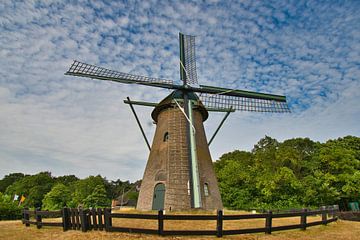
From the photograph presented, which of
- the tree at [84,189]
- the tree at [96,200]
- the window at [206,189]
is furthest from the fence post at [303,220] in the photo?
the tree at [84,189]

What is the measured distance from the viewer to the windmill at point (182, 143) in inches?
582

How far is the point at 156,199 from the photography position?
15469 millimetres

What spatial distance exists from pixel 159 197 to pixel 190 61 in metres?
10.5

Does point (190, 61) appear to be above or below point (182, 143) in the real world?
above

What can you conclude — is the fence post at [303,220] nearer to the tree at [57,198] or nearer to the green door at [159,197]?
the green door at [159,197]

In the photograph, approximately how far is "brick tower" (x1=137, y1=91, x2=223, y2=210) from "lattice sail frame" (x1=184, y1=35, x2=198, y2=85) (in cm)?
174

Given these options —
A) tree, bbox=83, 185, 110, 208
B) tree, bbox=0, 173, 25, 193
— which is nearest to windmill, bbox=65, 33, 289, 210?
tree, bbox=83, 185, 110, 208

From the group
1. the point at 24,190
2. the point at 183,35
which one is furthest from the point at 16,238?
the point at 24,190

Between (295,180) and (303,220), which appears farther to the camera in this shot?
(295,180)

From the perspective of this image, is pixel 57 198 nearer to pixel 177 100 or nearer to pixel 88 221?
pixel 177 100

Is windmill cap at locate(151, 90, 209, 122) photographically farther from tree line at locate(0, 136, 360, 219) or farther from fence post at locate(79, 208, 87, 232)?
tree line at locate(0, 136, 360, 219)

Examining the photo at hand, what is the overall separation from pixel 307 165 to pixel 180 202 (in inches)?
894

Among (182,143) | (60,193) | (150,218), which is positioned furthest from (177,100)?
(60,193)

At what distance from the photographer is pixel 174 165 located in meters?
15.3
